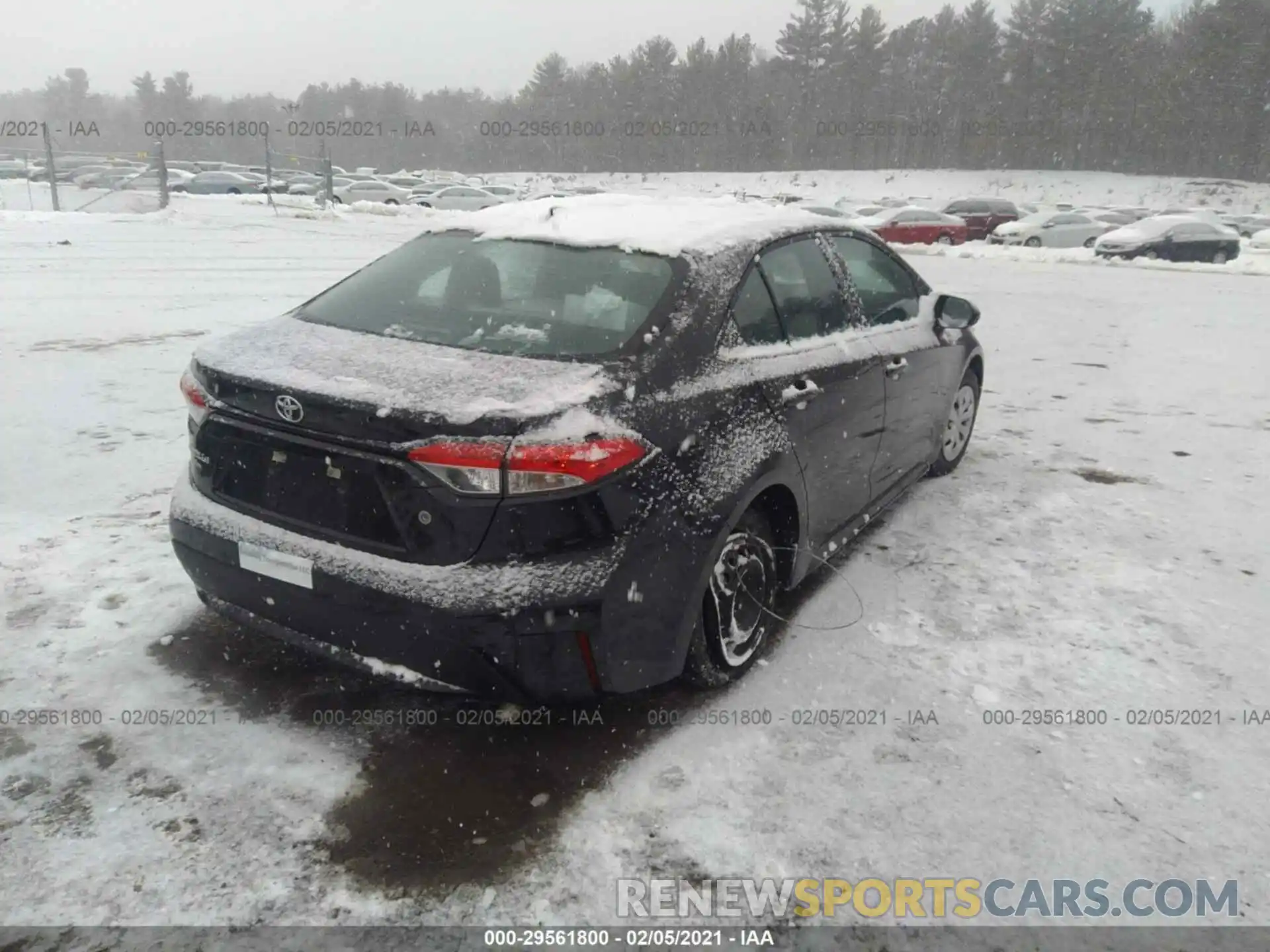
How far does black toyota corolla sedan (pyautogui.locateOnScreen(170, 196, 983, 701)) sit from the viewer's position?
231cm

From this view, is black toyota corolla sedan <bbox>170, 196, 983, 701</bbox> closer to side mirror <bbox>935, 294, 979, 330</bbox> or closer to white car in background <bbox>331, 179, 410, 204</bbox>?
side mirror <bbox>935, 294, 979, 330</bbox>

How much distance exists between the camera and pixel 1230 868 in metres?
2.31

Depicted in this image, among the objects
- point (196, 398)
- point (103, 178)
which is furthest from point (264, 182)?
point (196, 398)

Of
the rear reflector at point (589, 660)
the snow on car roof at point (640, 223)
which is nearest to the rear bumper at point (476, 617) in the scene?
the rear reflector at point (589, 660)

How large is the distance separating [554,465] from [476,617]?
1.54ft

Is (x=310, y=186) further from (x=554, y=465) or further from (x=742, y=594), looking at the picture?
(x=554, y=465)

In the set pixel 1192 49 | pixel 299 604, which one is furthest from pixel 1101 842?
pixel 1192 49

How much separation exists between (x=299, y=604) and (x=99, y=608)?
138cm

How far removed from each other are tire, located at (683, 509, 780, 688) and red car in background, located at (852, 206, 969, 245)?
24.2 metres

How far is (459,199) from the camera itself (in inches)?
1350

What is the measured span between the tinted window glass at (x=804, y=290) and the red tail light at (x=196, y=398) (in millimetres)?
1970

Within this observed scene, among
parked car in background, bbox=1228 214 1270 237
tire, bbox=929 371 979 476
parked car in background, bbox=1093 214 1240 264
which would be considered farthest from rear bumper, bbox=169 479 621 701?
parked car in background, bbox=1228 214 1270 237

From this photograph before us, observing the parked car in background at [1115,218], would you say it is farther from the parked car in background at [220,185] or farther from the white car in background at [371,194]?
the parked car in background at [220,185]

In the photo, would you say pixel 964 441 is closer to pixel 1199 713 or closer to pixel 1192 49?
pixel 1199 713
